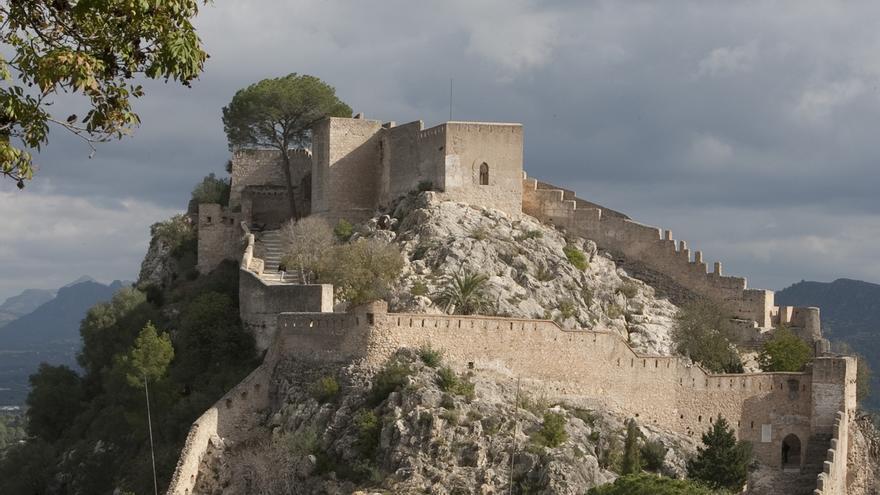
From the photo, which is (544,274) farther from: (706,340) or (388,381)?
(388,381)

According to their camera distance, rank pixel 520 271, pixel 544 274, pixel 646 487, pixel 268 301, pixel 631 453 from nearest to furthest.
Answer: pixel 646 487
pixel 631 453
pixel 268 301
pixel 520 271
pixel 544 274

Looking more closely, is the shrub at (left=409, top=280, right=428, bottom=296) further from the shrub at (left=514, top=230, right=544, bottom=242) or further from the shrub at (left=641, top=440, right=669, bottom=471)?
the shrub at (left=641, top=440, right=669, bottom=471)

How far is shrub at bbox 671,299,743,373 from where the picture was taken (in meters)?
50.2

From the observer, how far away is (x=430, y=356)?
1633 inches

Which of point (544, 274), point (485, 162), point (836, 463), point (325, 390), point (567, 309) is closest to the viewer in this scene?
point (325, 390)

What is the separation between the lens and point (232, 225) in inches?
2372

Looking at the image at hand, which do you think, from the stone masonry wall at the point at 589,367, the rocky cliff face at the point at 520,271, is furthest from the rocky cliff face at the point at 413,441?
the rocky cliff face at the point at 520,271

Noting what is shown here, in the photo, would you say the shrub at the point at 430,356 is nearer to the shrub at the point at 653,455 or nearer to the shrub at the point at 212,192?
the shrub at the point at 653,455

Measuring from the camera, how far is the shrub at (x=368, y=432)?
130ft

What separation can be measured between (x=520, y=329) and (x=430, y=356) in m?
3.09

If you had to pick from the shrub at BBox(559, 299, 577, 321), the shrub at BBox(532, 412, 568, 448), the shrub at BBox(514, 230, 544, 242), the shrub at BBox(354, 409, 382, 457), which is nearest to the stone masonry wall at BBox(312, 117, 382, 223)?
the shrub at BBox(514, 230, 544, 242)

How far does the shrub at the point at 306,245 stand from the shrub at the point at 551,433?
12.6 m

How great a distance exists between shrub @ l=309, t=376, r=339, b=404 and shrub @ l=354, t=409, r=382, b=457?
1.52 metres

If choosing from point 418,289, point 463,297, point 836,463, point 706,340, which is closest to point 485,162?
point 418,289
